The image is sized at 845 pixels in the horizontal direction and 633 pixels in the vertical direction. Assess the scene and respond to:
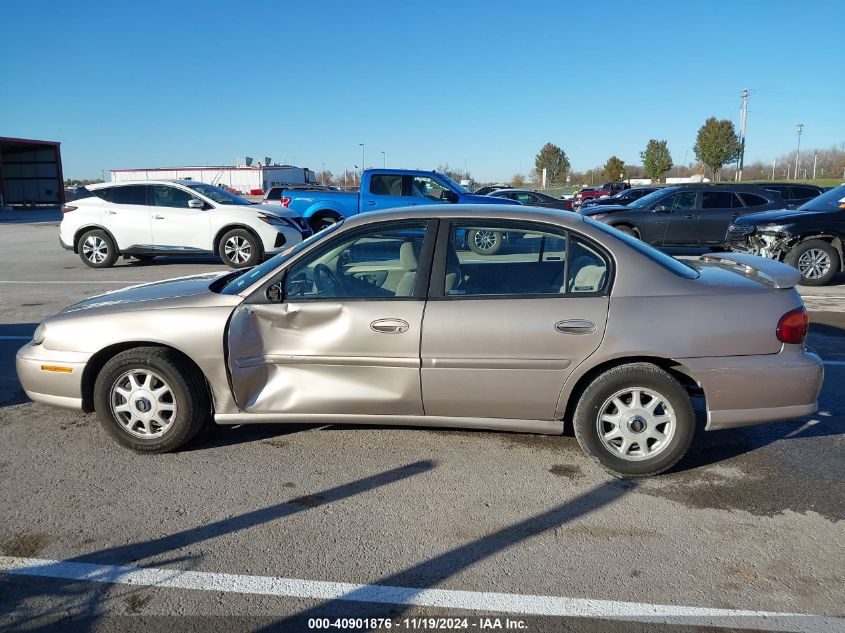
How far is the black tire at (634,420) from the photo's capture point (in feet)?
12.4

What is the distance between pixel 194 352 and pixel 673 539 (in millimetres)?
2886

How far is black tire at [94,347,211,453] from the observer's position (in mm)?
4051

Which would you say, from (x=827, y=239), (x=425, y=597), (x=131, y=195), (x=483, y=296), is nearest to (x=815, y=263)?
(x=827, y=239)

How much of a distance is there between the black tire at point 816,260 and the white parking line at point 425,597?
9.12m

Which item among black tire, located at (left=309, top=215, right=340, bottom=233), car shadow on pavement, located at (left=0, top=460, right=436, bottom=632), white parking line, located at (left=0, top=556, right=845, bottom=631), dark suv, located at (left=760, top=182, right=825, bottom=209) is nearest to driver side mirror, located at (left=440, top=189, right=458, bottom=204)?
black tire, located at (left=309, top=215, right=340, bottom=233)

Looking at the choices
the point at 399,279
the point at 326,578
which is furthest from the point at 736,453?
the point at 326,578

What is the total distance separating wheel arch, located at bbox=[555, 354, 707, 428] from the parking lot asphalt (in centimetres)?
43

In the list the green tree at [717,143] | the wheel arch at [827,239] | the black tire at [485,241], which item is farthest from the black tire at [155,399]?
the green tree at [717,143]

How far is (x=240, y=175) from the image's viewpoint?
60.1m

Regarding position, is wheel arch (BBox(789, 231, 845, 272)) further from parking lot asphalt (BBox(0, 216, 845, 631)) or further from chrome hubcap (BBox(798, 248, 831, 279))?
parking lot asphalt (BBox(0, 216, 845, 631))

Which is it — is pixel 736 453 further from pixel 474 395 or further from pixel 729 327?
pixel 474 395

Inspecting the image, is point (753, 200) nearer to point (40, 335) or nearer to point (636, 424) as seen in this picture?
point (636, 424)

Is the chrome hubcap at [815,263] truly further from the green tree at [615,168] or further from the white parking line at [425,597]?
the green tree at [615,168]

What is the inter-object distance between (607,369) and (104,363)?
3171 mm
